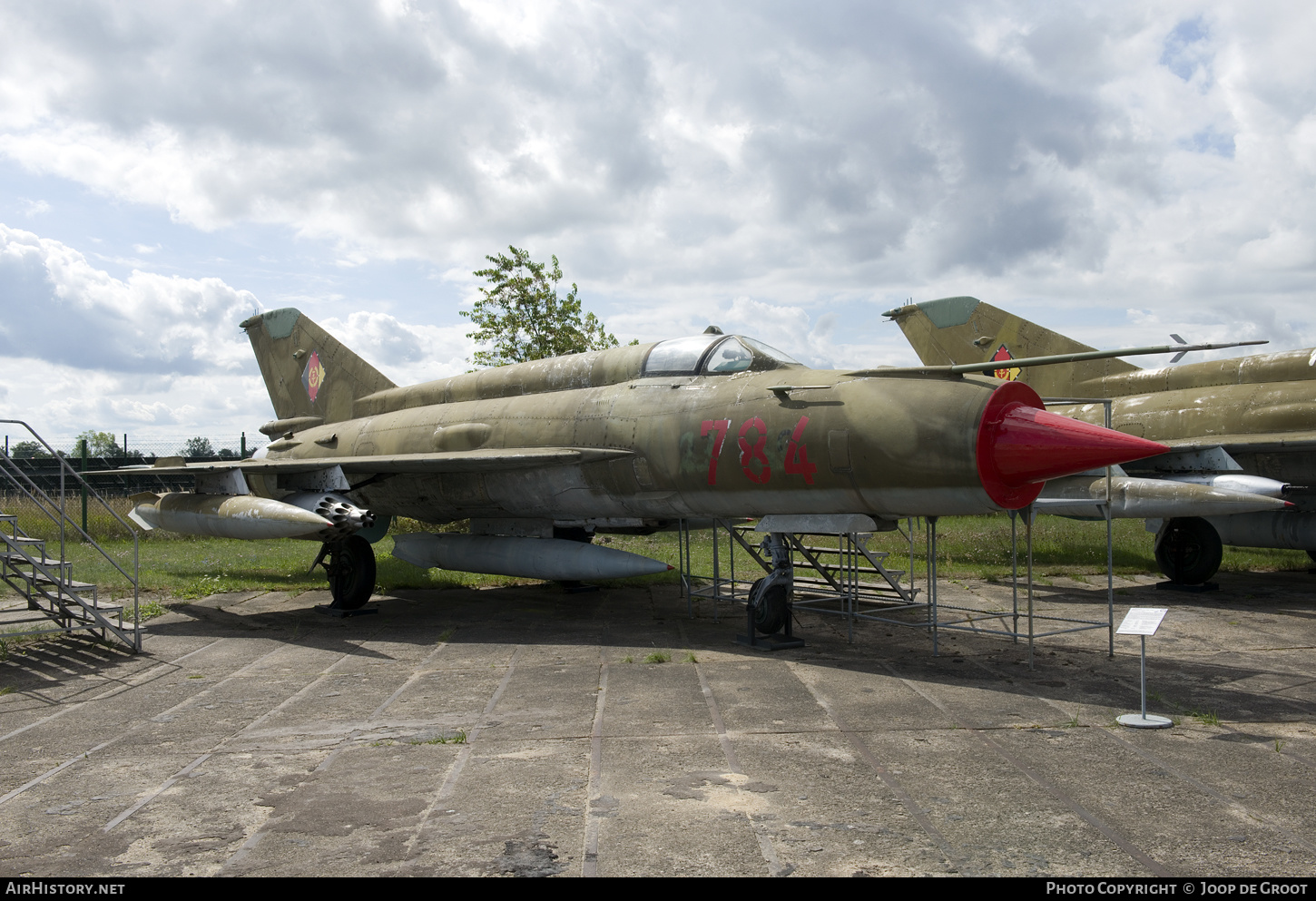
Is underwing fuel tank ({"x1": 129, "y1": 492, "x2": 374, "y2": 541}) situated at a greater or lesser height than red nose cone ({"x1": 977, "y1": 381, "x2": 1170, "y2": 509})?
lesser

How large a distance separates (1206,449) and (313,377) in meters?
14.0

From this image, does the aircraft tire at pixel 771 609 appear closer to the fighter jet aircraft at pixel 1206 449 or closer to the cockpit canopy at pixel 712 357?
the cockpit canopy at pixel 712 357

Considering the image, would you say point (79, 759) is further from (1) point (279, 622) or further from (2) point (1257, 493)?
(2) point (1257, 493)

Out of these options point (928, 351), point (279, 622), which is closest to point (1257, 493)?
point (928, 351)

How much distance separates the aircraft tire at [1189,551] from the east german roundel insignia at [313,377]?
13.8 metres

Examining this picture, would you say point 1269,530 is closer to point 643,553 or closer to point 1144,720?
point 1144,720

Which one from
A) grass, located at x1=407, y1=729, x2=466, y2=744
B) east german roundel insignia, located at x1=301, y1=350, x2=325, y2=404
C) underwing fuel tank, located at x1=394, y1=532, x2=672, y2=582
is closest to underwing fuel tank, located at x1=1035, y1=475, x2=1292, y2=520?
underwing fuel tank, located at x1=394, y1=532, x2=672, y2=582

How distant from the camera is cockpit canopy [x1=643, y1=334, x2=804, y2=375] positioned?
29.9 ft

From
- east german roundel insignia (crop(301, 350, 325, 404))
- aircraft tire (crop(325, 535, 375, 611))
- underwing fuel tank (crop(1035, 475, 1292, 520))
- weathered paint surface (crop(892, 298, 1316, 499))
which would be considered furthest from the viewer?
east german roundel insignia (crop(301, 350, 325, 404))

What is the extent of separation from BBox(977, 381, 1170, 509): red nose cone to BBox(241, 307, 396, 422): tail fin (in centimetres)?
1054

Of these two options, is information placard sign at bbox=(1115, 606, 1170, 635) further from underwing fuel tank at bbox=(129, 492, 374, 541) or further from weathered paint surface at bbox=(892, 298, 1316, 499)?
underwing fuel tank at bbox=(129, 492, 374, 541)

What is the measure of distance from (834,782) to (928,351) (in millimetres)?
12764

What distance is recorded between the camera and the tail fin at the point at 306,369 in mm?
14742

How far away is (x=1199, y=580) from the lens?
12406 millimetres
